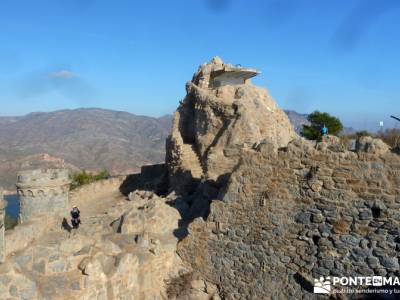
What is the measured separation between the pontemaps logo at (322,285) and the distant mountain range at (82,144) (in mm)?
61286

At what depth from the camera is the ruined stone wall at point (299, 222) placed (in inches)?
255

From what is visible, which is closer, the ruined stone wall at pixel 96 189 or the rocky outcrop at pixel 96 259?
the rocky outcrop at pixel 96 259

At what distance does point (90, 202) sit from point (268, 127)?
9.58 meters

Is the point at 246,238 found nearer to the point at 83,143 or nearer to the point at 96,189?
the point at 96,189

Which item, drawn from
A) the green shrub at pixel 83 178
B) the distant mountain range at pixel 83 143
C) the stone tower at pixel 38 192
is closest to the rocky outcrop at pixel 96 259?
the stone tower at pixel 38 192

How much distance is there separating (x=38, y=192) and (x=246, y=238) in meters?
9.23

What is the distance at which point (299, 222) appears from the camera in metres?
Result: 7.38

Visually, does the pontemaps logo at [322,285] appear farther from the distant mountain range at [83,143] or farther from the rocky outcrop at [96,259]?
the distant mountain range at [83,143]

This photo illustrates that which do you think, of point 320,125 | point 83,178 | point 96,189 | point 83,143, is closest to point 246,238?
point 96,189

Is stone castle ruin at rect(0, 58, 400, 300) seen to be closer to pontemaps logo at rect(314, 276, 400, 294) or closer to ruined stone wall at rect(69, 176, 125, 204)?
pontemaps logo at rect(314, 276, 400, 294)

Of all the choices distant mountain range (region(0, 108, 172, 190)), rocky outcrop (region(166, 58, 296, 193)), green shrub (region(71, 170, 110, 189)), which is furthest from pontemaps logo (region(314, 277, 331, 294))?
distant mountain range (region(0, 108, 172, 190))

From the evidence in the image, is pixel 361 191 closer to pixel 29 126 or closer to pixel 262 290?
pixel 262 290

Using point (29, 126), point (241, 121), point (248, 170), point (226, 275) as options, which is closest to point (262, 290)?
point (226, 275)

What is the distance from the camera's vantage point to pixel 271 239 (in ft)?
25.5
